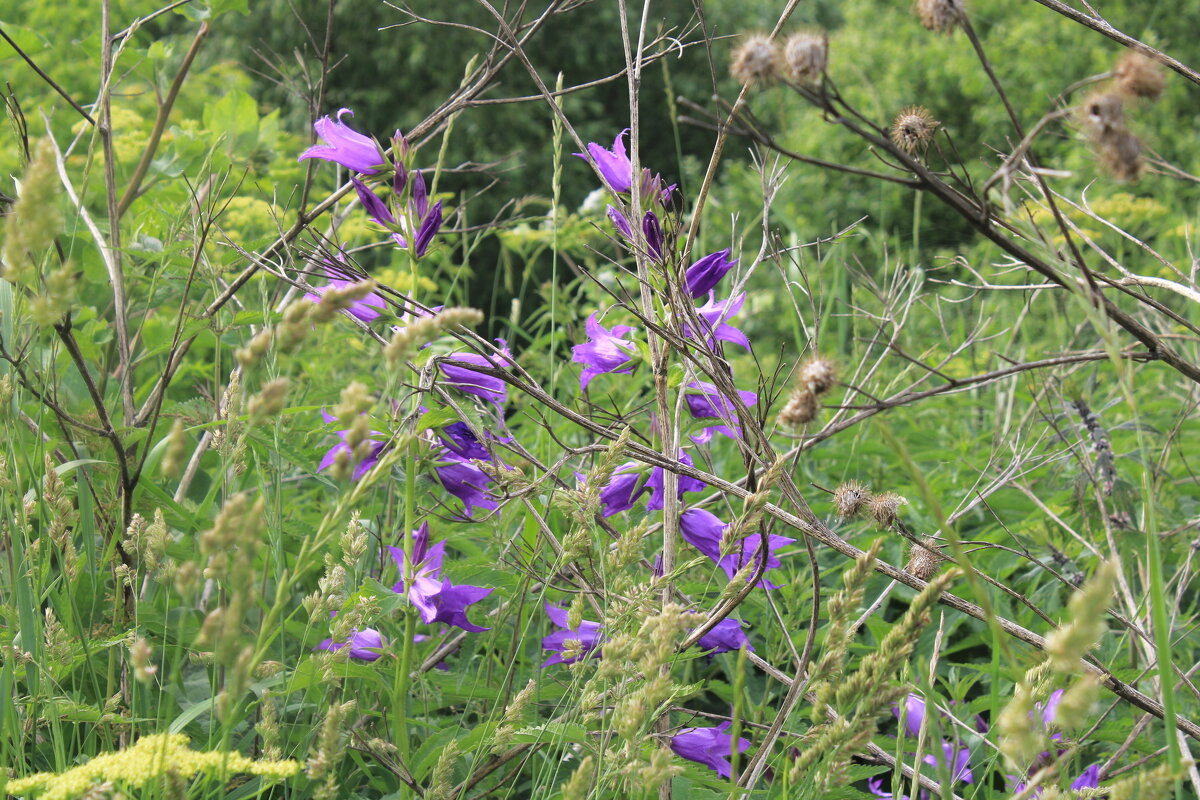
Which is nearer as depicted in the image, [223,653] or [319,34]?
[223,653]

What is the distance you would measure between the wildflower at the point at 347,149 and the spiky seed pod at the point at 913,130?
2.09 ft

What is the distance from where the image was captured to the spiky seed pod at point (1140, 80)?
70 cm

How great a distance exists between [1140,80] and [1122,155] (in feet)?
0.16

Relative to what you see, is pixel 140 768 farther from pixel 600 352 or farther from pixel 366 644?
pixel 600 352

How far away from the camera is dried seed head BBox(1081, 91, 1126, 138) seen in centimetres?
71

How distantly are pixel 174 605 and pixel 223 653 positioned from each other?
104cm

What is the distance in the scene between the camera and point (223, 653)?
0.66 meters

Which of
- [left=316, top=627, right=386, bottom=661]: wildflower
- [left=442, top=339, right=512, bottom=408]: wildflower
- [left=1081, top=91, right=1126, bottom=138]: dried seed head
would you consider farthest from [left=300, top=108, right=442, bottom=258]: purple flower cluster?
[left=1081, top=91, right=1126, bottom=138]: dried seed head

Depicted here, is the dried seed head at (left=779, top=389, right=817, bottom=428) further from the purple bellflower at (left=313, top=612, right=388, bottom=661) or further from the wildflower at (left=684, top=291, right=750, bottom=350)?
the purple bellflower at (left=313, top=612, right=388, bottom=661)

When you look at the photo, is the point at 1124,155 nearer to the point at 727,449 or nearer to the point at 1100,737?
the point at 1100,737

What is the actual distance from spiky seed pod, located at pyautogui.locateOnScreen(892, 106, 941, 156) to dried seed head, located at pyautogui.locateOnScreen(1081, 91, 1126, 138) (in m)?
0.21

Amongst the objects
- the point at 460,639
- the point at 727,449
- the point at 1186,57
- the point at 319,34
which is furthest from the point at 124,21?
the point at 1186,57

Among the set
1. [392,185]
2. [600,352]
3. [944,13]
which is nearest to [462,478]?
[600,352]

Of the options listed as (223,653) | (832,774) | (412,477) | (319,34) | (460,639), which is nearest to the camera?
(223,653)
